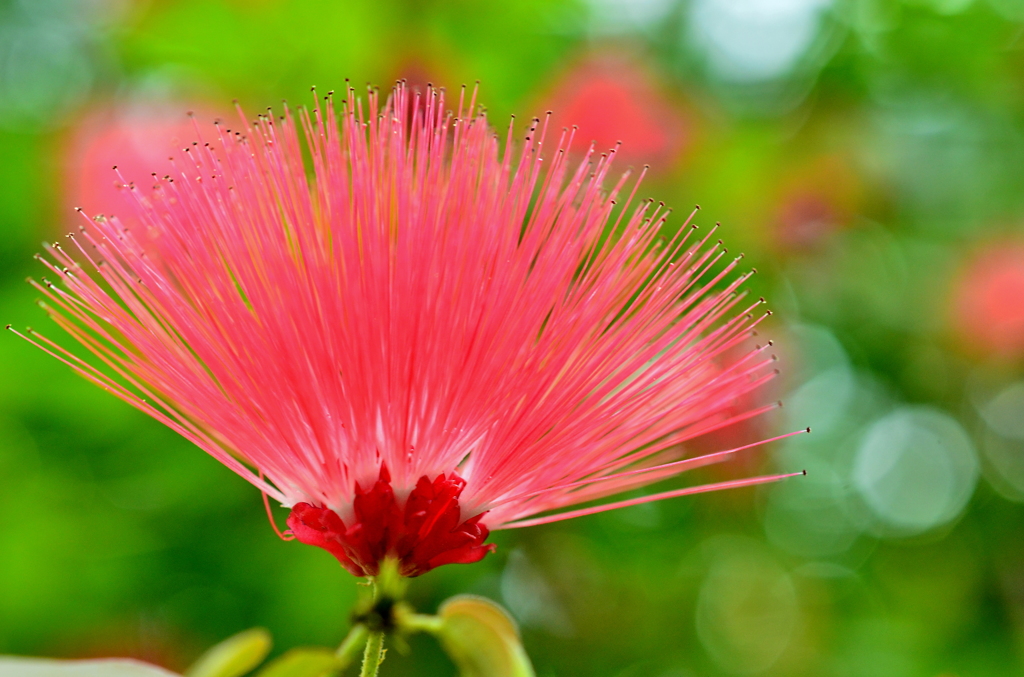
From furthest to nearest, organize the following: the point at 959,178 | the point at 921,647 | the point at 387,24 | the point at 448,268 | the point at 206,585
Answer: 1. the point at 959,178
2. the point at 921,647
3. the point at 387,24
4. the point at 206,585
5. the point at 448,268

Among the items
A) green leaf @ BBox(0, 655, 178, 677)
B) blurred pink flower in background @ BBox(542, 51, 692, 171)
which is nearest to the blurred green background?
blurred pink flower in background @ BBox(542, 51, 692, 171)

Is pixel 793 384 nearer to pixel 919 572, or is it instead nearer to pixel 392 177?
pixel 919 572

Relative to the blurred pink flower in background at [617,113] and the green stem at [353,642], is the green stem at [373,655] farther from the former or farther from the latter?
the blurred pink flower in background at [617,113]

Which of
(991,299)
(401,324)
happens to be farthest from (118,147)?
(991,299)

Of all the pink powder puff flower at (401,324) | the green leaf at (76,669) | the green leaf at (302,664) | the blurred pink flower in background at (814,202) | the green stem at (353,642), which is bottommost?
the green leaf at (76,669)

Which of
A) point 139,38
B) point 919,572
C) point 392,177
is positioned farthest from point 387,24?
point 919,572

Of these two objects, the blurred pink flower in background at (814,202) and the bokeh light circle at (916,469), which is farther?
the bokeh light circle at (916,469)

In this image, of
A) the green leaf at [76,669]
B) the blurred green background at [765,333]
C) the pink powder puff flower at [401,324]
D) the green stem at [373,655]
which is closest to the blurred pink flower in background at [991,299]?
the blurred green background at [765,333]
